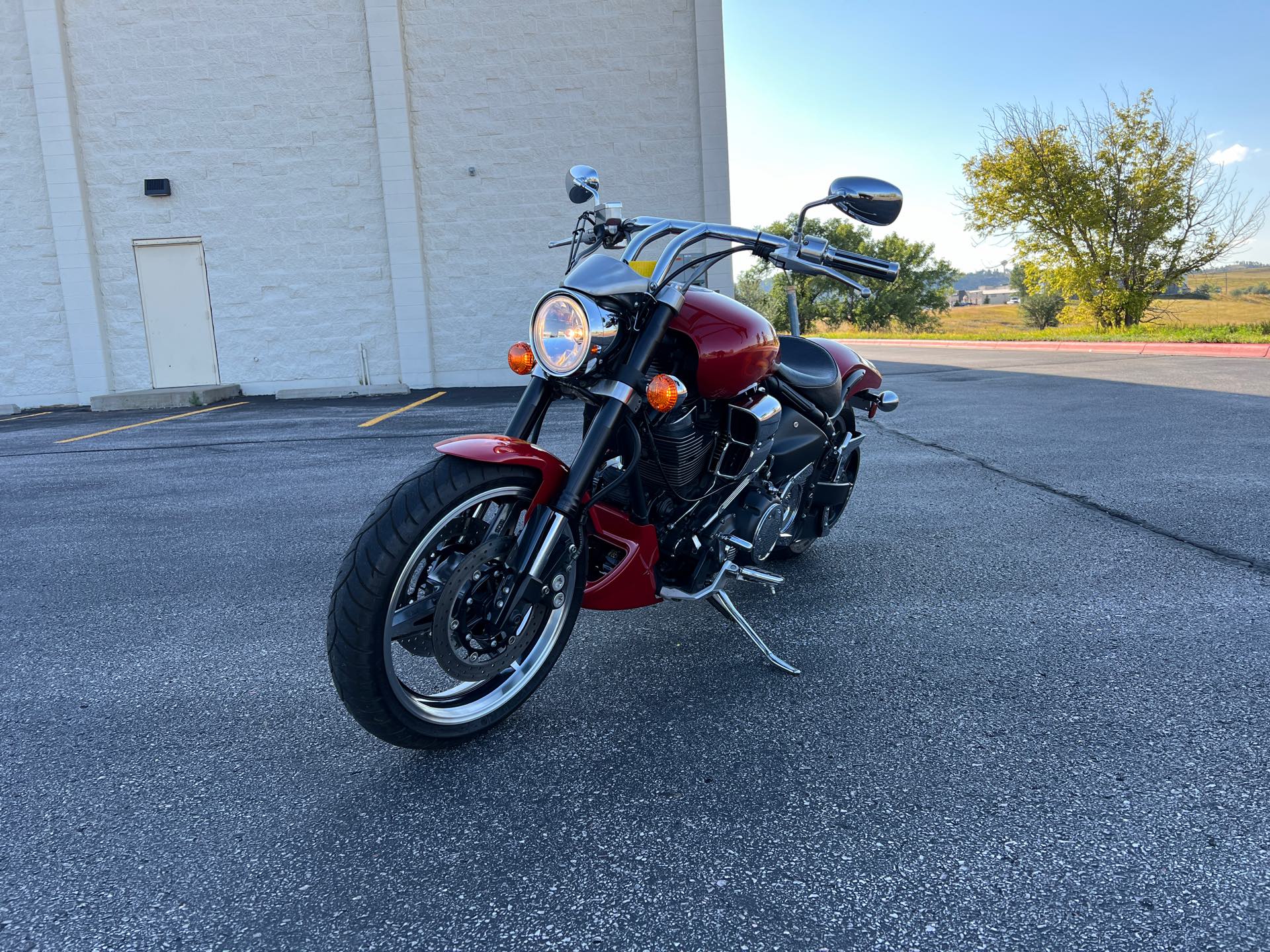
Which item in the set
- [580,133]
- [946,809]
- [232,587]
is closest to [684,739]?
[946,809]

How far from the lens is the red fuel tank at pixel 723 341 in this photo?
2.64 meters

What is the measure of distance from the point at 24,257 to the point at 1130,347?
68.2 ft

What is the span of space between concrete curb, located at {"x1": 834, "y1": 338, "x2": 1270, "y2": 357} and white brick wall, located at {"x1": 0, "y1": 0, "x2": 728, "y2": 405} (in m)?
8.82

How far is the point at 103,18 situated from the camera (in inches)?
545

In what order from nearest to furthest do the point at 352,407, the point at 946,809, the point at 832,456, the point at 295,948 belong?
the point at 295,948 < the point at 946,809 < the point at 832,456 < the point at 352,407

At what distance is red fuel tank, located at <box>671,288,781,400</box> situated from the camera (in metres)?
2.64

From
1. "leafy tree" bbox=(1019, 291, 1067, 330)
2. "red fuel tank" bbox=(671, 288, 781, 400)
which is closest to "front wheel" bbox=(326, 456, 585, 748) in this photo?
"red fuel tank" bbox=(671, 288, 781, 400)

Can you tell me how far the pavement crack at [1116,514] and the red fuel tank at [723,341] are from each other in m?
2.63

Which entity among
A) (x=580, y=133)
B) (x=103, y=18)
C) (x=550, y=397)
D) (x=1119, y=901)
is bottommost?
(x=1119, y=901)

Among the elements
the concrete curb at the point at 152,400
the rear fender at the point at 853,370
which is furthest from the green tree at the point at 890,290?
the rear fender at the point at 853,370

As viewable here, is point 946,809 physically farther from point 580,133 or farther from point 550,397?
point 580,133

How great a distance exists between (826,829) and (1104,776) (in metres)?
0.81

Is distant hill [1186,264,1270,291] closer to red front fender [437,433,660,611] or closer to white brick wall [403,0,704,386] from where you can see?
white brick wall [403,0,704,386]

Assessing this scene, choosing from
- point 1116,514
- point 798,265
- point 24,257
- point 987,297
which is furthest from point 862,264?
point 987,297
